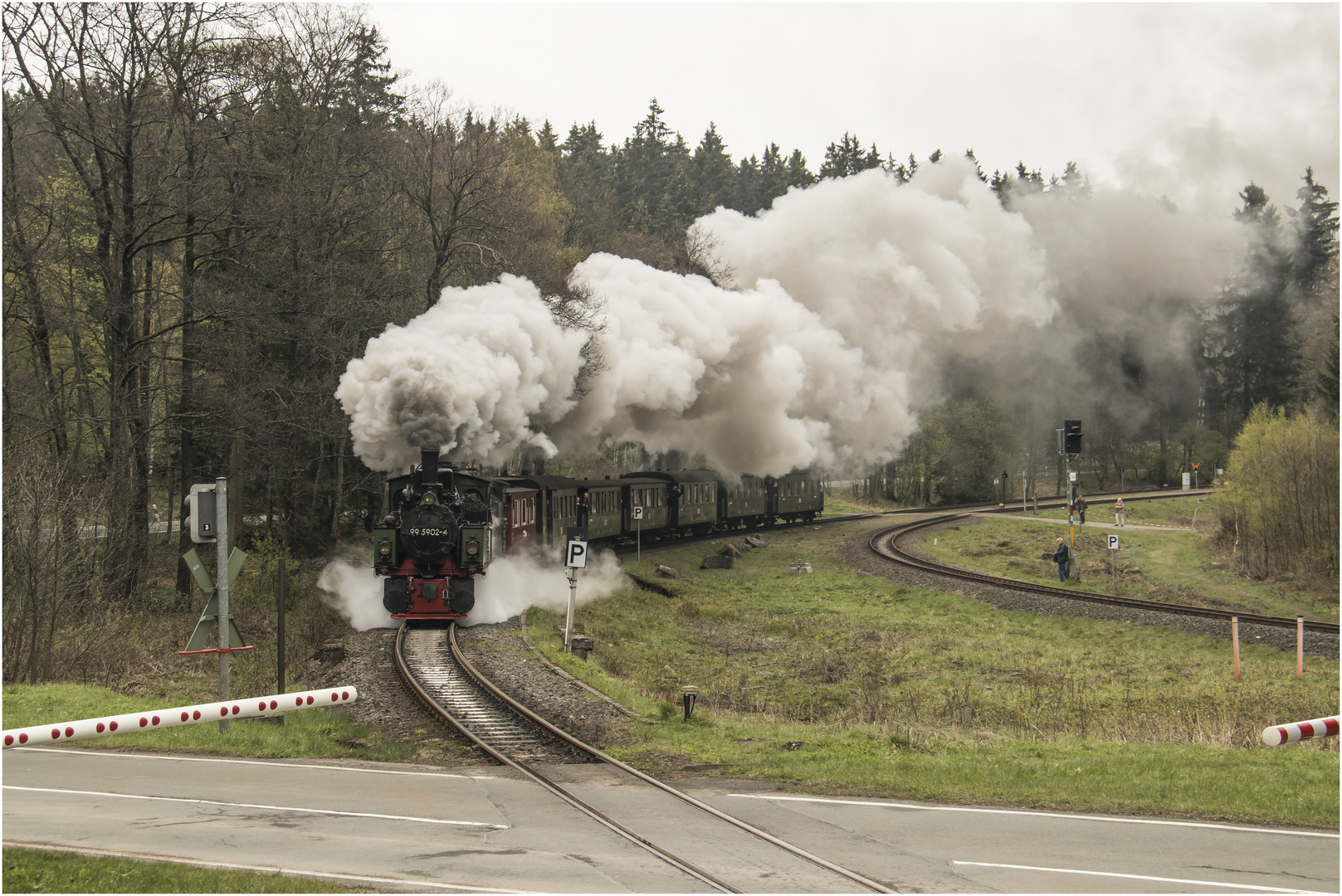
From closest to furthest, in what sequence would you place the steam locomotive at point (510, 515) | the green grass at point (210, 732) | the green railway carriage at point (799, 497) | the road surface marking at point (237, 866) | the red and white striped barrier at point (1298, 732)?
the red and white striped barrier at point (1298, 732) → the road surface marking at point (237, 866) → the green grass at point (210, 732) → the steam locomotive at point (510, 515) → the green railway carriage at point (799, 497)

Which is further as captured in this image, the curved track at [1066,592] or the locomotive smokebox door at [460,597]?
the curved track at [1066,592]

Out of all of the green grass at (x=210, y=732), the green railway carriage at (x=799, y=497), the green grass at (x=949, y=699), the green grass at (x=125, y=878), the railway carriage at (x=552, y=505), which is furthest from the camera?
the green railway carriage at (x=799, y=497)

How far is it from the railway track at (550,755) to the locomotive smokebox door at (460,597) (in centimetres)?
48

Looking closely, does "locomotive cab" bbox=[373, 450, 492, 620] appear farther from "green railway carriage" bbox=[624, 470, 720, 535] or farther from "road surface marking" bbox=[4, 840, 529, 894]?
"green railway carriage" bbox=[624, 470, 720, 535]

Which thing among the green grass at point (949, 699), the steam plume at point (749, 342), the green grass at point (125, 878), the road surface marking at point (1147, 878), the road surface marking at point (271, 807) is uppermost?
the steam plume at point (749, 342)

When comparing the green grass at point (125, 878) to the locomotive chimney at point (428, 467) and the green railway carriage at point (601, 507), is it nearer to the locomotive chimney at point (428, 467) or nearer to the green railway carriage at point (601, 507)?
the locomotive chimney at point (428, 467)

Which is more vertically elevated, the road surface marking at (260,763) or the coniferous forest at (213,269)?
the coniferous forest at (213,269)

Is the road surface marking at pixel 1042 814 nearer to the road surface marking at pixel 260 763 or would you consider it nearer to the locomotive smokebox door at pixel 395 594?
the road surface marking at pixel 260 763

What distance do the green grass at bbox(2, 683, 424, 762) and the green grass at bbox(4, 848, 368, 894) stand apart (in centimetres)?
420

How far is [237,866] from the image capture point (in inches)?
266

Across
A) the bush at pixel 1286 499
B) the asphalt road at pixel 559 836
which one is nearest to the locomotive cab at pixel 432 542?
the asphalt road at pixel 559 836

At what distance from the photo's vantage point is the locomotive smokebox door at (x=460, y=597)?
18.1 meters

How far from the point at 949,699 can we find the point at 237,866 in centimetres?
1214

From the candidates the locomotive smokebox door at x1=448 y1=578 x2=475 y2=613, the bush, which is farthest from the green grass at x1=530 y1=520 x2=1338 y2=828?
the bush
